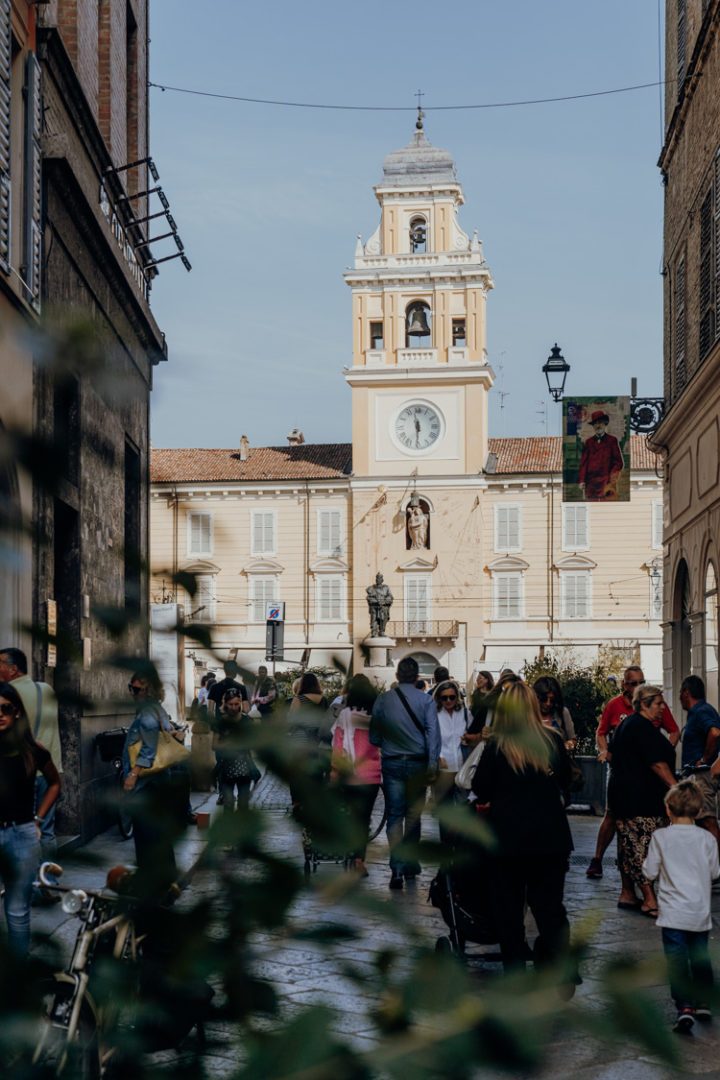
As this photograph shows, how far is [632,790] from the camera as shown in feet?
33.6

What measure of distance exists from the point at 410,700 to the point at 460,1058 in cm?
988

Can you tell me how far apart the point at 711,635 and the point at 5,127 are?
9.40 m

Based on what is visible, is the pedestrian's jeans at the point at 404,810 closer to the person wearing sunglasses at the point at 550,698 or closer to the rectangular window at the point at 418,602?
the person wearing sunglasses at the point at 550,698

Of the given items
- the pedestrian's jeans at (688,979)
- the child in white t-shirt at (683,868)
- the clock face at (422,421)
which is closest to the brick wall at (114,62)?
the child in white t-shirt at (683,868)

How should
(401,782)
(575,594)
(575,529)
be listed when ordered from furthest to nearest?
(575,529) < (575,594) < (401,782)

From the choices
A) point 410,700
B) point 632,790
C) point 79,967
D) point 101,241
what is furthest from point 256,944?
point 101,241

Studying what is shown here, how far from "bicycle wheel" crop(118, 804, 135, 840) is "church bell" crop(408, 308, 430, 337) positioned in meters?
62.8

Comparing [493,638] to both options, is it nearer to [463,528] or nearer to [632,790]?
[463,528]

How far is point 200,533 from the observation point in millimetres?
1486

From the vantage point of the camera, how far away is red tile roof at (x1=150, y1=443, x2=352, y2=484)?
65562mm

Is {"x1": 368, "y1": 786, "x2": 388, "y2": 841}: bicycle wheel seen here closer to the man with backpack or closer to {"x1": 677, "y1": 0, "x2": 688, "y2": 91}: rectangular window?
the man with backpack

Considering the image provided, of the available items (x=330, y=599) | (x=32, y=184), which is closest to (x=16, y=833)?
(x=32, y=184)

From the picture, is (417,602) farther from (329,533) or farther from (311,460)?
(311,460)

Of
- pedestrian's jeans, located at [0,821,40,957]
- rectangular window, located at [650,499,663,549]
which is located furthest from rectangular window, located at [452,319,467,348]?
pedestrian's jeans, located at [0,821,40,957]
